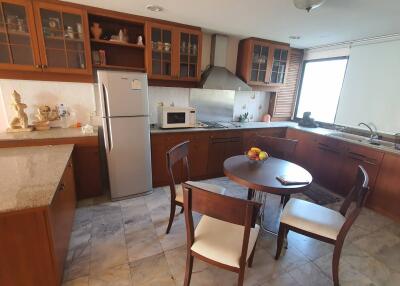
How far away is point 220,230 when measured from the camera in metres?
1.52

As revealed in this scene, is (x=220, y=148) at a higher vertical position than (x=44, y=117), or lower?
lower

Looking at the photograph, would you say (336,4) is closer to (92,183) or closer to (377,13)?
(377,13)

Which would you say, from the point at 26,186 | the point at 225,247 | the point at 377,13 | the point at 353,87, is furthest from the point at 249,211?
the point at 353,87

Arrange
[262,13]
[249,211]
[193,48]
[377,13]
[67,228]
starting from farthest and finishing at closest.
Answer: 1. [193,48]
2. [262,13]
3. [377,13]
4. [67,228]
5. [249,211]

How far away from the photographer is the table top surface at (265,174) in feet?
5.43

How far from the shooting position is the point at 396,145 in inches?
108

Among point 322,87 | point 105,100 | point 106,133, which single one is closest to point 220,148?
point 106,133

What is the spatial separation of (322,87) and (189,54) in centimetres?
273

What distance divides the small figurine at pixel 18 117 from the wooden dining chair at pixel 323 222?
10.1 feet

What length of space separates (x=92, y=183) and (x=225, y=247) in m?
2.07

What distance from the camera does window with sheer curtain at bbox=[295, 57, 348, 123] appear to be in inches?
145

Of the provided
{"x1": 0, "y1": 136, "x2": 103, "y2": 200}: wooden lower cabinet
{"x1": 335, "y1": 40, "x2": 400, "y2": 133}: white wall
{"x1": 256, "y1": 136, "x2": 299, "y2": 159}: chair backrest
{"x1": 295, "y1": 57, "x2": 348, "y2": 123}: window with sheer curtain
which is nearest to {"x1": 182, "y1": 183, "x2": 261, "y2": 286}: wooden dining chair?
{"x1": 256, "y1": 136, "x2": 299, "y2": 159}: chair backrest

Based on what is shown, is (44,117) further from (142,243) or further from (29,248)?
(142,243)

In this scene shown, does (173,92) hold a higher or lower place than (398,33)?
lower
